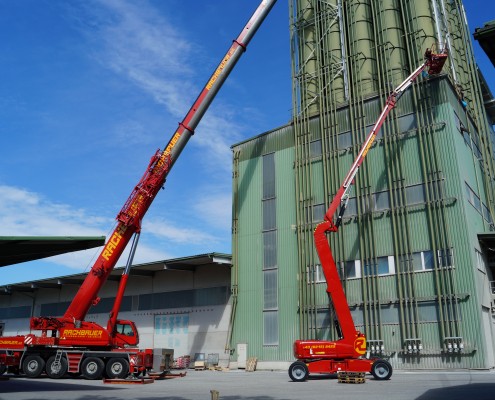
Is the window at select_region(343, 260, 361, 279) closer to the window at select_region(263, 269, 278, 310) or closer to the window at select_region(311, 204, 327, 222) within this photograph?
the window at select_region(311, 204, 327, 222)

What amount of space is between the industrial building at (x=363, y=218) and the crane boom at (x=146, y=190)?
902 cm

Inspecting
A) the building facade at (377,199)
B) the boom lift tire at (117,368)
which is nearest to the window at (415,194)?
the building facade at (377,199)

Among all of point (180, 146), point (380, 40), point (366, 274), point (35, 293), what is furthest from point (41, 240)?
point (35, 293)

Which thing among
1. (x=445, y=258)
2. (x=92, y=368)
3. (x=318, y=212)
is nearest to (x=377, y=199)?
(x=318, y=212)

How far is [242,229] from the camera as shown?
3866 cm

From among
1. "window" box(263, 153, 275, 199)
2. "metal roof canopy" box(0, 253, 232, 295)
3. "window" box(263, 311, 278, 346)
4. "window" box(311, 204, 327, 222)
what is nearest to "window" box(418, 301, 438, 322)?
"window" box(311, 204, 327, 222)

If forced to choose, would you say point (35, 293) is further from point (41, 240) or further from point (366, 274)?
point (41, 240)

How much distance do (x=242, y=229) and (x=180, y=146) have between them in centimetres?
1160

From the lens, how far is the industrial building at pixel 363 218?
94.7 feet

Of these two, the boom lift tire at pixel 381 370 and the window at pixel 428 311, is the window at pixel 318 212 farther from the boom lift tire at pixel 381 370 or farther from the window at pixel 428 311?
the boom lift tire at pixel 381 370

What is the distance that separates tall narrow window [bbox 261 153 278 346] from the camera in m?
34.7

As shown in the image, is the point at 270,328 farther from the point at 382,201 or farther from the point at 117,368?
the point at 117,368

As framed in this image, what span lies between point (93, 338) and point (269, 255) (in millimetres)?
15235

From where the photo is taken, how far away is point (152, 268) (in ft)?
143
